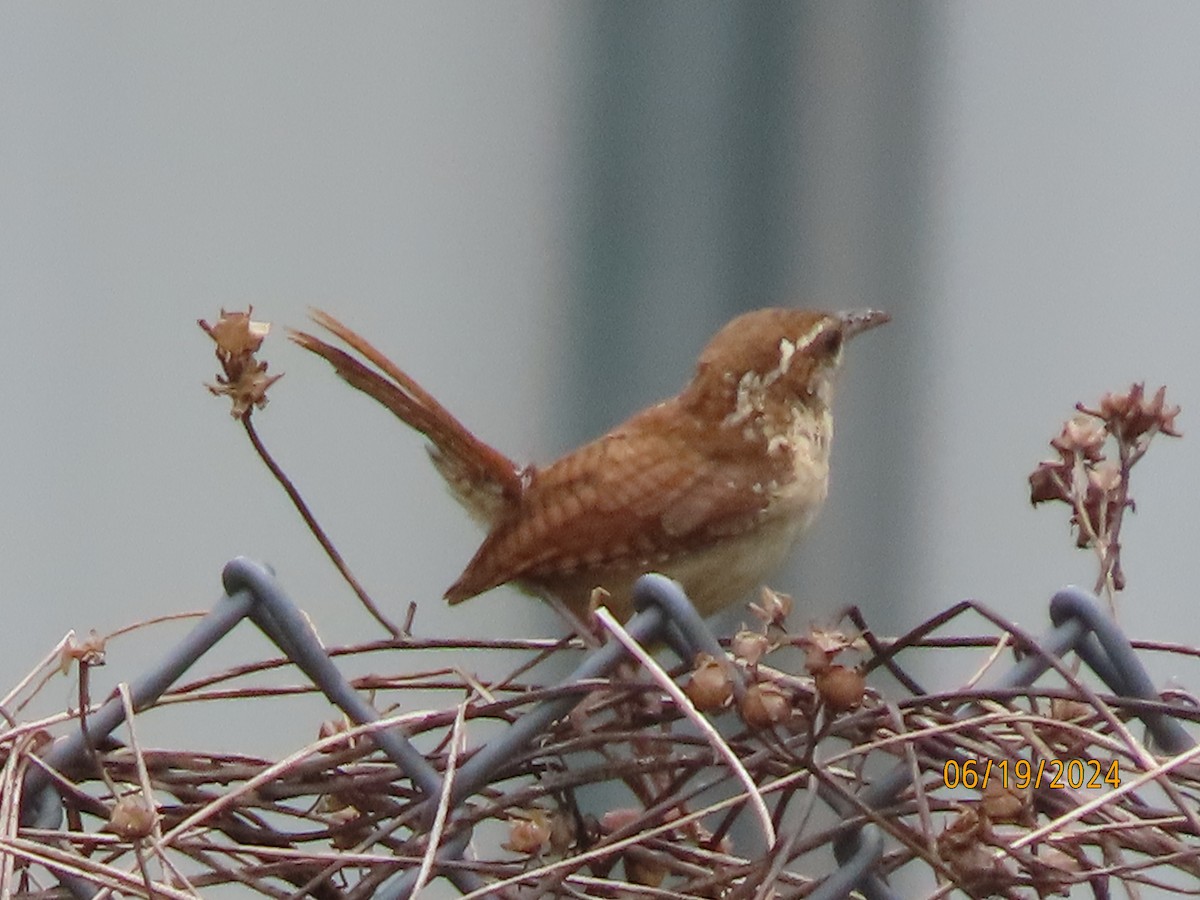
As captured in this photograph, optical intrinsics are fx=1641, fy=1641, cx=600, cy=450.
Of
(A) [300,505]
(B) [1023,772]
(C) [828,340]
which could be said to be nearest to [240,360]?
(A) [300,505]

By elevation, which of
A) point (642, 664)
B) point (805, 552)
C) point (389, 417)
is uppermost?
point (642, 664)

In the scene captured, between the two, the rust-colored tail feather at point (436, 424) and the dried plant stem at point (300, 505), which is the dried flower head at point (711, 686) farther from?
the rust-colored tail feather at point (436, 424)

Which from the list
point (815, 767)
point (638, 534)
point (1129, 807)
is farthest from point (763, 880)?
point (638, 534)

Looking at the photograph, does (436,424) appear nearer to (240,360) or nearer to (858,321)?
(858,321)

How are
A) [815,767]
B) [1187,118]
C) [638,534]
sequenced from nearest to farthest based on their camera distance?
[815,767] < [638,534] < [1187,118]

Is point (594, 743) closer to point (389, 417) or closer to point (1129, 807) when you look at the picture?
point (1129, 807)

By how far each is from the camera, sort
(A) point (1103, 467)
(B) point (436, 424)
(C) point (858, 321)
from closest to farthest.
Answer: (A) point (1103, 467), (B) point (436, 424), (C) point (858, 321)
